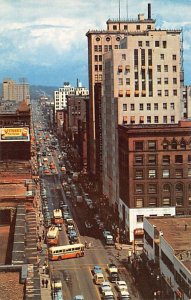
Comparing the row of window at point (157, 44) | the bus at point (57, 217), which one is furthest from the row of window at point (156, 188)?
the row of window at point (157, 44)

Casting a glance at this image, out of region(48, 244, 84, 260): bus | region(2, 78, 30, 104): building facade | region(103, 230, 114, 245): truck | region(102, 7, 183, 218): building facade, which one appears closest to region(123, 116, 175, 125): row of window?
region(102, 7, 183, 218): building facade

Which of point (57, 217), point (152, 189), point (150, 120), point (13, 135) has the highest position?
point (150, 120)

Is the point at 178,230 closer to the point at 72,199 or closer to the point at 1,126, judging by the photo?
the point at 72,199

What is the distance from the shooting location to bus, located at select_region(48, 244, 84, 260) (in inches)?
1437

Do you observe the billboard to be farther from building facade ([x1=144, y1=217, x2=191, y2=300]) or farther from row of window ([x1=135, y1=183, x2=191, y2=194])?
building facade ([x1=144, y1=217, x2=191, y2=300])

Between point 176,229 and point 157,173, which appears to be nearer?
point 176,229

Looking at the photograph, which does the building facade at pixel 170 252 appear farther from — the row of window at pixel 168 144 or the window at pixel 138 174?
the row of window at pixel 168 144

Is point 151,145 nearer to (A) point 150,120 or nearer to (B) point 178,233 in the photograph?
(A) point 150,120

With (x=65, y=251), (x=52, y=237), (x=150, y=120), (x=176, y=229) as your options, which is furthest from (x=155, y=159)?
(x=65, y=251)

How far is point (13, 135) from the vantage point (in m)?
59.0

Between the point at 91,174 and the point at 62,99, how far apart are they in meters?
107

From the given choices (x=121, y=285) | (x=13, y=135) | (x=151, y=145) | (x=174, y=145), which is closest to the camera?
(x=121, y=285)

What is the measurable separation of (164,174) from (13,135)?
2117 centimetres

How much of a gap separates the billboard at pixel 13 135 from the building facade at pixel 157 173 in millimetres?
19236
